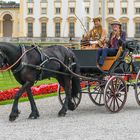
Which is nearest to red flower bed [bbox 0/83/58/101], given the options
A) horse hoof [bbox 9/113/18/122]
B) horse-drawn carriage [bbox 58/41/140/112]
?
horse-drawn carriage [bbox 58/41/140/112]

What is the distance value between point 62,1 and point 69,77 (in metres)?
55.2

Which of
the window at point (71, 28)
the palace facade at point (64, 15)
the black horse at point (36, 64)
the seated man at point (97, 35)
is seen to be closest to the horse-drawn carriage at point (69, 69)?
the black horse at point (36, 64)

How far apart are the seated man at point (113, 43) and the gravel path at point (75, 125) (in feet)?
2.80

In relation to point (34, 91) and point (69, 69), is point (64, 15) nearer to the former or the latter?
point (34, 91)

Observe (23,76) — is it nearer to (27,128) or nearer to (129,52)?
(27,128)

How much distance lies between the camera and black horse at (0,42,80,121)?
7.78 m

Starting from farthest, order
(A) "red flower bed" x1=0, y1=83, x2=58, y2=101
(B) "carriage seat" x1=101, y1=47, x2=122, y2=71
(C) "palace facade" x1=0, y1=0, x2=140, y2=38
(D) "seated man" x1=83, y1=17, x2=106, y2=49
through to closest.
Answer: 1. (C) "palace facade" x1=0, y1=0, x2=140, y2=38
2. (A) "red flower bed" x1=0, y1=83, x2=58, y2=101
3. (D) "seated man" x1=83, y1=17, x2=106, y2=49
4. (B) "carriage seat" x1=101, y1=47, x2=122, y2=71

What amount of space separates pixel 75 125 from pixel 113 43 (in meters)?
2.15

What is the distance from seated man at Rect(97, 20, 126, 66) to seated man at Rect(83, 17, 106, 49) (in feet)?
0.39

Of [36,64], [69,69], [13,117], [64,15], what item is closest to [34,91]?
[69,69]

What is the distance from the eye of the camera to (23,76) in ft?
25.8

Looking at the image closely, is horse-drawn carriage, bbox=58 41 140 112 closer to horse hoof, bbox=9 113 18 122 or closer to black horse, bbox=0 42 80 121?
black horse, bbox=0 42 80 121

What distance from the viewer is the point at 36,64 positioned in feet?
26.3

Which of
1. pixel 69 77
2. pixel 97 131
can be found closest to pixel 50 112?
pixel 69 77
